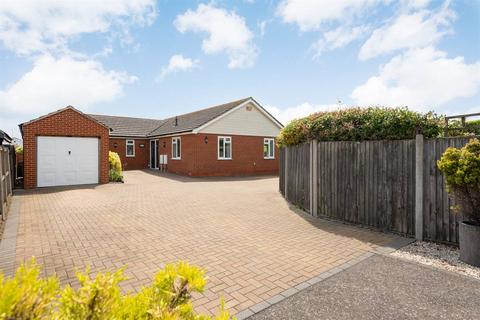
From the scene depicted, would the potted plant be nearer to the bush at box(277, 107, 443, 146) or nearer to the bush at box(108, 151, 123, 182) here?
the bush at box(277, 107, 443, 146)

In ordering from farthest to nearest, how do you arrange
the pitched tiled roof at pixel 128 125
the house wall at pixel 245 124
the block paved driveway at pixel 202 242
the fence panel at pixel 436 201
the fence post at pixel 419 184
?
the pitched tiled roof at pixel 128 125, the house wall at pixel 245 124, the fence post at pixel 419 184, the fence panel at pixel 436 201, the block paved driveway at pixel 202 242

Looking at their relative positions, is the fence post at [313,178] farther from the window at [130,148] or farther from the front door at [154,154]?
the window at [130,148]

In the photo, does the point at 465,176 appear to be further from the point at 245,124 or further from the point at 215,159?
the point at 245,124

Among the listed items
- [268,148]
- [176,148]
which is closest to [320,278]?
[176,148]

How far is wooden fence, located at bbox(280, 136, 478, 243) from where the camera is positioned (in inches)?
217

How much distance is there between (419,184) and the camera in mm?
5699

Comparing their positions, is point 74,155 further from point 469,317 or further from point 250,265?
point 469,317

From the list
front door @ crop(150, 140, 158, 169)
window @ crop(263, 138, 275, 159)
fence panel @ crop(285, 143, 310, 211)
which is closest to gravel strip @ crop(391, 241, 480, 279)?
fence panel @ crop(285, 143, 310, 211)

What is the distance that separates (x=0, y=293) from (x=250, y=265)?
3845mm

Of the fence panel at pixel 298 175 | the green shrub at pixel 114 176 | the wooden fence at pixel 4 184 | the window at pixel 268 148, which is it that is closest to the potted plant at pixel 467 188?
the fence panel at pixel 298 175

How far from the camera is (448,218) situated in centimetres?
539

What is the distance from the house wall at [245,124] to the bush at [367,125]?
38.3 feet

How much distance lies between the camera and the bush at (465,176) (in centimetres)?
440

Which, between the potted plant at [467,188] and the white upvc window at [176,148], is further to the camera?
the white upvc window at [176,148]
